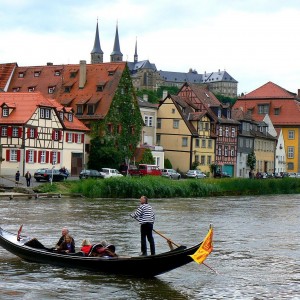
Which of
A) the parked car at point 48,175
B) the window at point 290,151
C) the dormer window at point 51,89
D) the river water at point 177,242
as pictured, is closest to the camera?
the river water at point 177,242

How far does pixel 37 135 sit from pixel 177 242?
45105mm

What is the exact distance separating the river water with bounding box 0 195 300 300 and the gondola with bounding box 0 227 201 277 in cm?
29

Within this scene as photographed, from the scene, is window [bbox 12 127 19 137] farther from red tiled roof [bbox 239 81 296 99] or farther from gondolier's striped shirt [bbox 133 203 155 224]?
red tiled roof [bbox 239 81 296 99]

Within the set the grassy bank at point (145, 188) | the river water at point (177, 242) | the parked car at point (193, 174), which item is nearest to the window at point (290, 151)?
the parked car at point (193, 174)

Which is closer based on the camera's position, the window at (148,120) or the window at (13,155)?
the window at (13,155)

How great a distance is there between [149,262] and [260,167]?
317 feet

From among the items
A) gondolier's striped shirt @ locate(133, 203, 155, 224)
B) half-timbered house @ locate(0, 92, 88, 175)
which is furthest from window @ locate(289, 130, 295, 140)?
gondolier's striped shirt @ locate(133, 203, 155, 224)

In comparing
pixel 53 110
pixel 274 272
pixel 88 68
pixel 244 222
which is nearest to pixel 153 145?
pixel 88 68

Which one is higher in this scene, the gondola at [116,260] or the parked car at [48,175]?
the parked car at [48,175]

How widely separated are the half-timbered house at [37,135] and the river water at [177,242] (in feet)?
60.1

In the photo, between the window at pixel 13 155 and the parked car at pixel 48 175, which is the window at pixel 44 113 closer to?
the window at pixel 13 155

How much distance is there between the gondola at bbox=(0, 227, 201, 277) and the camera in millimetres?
21125

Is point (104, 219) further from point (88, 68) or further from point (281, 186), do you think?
point (88, 68)

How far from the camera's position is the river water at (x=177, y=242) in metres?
21.2
